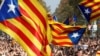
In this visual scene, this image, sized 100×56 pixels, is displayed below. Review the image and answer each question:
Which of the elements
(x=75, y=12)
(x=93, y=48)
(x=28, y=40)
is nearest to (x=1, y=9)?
(x=28, y=40)

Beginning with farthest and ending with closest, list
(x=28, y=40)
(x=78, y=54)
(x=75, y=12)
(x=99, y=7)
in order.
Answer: (x=75, y=12)
(x=78, y=54)
(x=99, y=7)
(x=28, y=40)

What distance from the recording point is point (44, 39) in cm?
1208

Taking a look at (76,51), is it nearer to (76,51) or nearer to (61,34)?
(76,51)

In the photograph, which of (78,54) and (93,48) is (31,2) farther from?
(93,48)

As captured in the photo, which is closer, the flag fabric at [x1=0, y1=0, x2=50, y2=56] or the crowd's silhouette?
the flag fabric at [x1=0, y1=0, x2=50, y2=56]

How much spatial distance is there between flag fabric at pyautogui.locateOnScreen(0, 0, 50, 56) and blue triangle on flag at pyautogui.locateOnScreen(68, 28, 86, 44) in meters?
6.71

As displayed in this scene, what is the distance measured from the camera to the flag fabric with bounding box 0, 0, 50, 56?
38.6 feet

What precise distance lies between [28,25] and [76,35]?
7587mm

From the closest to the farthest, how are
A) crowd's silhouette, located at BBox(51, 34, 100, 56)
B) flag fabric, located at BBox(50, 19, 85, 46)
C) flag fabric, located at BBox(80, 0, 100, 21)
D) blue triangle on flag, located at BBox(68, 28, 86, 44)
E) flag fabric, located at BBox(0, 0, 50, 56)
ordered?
1. flag fabric, located at BBox(0, 0, 50, 56)
2. flag fabric, located at BBox(50, 19, 85, 46)
3. blue triangle on flag, located at BBox(68, 28, 86, 44)
4. flag fabric, located at BBox(80, 0, 100, 21)
5. crowd's silhouette, located at BBox(51, 34, 100, 56)

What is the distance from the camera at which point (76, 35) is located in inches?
763

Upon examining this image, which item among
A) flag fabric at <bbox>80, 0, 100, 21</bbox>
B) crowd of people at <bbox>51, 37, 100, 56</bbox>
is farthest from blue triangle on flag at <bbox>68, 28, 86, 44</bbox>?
crowd of people at <bbox>51, 37, 100, 56</bbox>

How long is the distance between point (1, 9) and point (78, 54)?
15.1 m

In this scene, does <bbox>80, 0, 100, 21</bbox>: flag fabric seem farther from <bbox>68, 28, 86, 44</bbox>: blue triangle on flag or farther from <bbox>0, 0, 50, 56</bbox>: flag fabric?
<bbox>0, 0, 50, 56</bbox>: flag fabric

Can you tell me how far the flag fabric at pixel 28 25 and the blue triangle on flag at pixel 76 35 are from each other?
22.0ft
